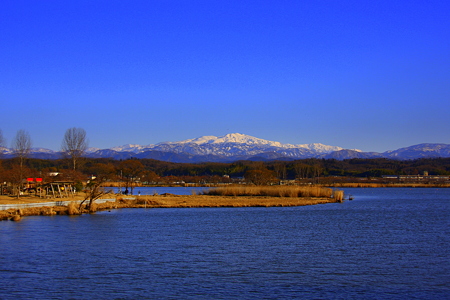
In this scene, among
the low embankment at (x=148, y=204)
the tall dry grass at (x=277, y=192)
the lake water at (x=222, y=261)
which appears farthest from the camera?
the tall dry grass at (x=277, y=192)

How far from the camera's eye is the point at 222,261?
21984 millimetres

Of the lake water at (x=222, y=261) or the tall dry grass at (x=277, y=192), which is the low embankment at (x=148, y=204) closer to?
the tall dry grass at (x=277, y=192)

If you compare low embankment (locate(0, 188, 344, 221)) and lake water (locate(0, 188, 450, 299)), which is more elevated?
low embankment (locate(0, 188, 344, 221))

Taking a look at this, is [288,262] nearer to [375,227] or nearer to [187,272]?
[187,272]

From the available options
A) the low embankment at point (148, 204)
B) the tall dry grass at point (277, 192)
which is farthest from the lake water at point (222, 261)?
the tall dry grass at point (277, 192)

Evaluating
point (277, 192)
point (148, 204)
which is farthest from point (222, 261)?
point (277, 192)

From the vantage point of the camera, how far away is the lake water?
16.9m

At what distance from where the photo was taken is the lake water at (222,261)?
16.9 metres

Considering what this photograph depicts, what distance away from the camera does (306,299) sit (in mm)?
15844

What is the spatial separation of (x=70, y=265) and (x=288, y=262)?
9219mm

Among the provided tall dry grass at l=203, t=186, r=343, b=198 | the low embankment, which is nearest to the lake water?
the low embankment

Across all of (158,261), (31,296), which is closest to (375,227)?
(158,261)

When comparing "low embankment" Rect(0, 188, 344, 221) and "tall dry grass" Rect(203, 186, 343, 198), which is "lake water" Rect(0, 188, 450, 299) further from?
"tall dry grass" Rect(203, 186, 343, 198)

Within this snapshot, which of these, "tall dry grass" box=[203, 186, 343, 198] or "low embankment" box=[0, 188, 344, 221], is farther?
"tall dry grass" box=[203, 186, 343, 198]
